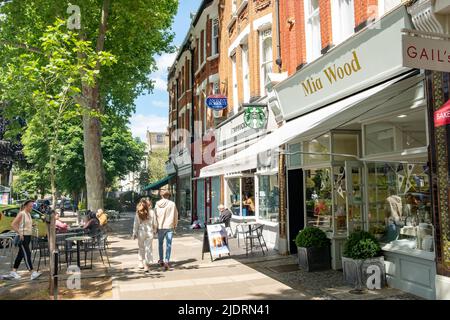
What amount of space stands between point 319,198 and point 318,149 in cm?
126

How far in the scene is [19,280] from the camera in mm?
8594

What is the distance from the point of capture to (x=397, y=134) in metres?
7.25

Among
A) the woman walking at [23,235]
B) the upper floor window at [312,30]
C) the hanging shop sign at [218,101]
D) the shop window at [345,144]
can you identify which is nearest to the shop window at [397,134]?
the shop window at [345,144]

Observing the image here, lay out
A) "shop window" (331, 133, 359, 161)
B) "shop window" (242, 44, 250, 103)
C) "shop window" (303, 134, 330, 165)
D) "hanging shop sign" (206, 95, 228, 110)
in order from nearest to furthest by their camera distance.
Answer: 1. "shop window" (331, 133, 359, 161)
2. "shop window" (303, 134, 330, 165)
3. "shop window" (242, 44, 250, 103)
4. "hanging shop sign" (206, 95, 228, 110)

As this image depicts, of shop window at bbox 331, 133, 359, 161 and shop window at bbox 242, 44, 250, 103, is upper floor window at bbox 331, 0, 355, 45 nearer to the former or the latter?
shop window at bbox 331, 133, 359, 161

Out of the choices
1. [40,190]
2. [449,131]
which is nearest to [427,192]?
[449,131]

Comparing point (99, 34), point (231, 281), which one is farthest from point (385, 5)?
point (99, 34)

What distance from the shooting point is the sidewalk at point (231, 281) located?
6.88m

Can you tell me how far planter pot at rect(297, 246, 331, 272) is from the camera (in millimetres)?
8773

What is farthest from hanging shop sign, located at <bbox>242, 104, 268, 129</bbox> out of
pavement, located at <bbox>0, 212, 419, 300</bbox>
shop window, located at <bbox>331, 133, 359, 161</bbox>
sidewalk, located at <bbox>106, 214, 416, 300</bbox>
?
sidewalk, located at <bbox>106, 214, 416, 300</bbox>

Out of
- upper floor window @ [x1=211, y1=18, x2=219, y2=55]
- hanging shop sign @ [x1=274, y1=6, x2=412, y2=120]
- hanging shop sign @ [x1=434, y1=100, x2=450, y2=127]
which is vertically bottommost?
hanging shop sign @ [x1=434, y1=100, x2=450, y2=127]

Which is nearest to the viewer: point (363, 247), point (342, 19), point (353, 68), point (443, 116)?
point (443, 116)

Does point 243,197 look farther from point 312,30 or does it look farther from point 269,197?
point 312,30

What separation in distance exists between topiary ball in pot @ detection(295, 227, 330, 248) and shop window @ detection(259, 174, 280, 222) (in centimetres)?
289
